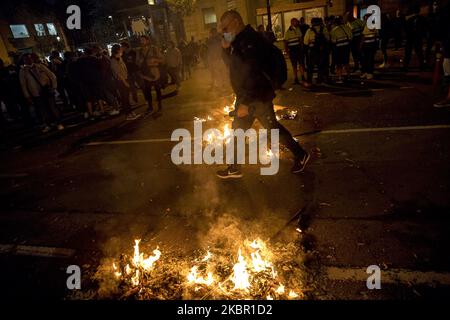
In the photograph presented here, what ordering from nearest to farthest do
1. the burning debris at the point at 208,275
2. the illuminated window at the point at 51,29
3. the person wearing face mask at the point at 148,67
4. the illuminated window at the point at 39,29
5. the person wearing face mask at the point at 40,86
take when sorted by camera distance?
the burning debris at the point at 208,275 < the person wearing face mask at the point at 40,86 < the person wearing face mask at the point at 148,67 < the illuminated window at the point at 39,29 < the illuminated window at the point at 51,29

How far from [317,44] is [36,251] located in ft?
30.5

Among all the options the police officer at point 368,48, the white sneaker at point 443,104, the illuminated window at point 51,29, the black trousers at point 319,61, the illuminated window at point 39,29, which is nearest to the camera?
the white sneaker at point 443,104

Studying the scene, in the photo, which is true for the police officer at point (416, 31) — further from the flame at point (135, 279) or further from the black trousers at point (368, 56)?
the flame at point (135, 279)

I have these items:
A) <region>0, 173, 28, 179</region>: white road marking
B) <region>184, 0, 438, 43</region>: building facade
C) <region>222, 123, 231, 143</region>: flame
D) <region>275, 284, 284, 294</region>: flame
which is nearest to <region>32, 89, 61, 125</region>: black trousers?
<region>0, 173, 28, 179</region>: white road marking

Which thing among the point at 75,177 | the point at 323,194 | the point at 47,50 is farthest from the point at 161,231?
the point at 47,50

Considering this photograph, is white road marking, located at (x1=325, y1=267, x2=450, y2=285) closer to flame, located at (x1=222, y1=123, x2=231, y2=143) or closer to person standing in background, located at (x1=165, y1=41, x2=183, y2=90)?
flame, located at (x1=222, y1=123, x2=231, y2=143)

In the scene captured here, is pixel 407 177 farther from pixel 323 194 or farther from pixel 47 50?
pixel 47 50

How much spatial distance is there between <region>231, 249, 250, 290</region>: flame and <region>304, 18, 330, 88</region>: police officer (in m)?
8.37

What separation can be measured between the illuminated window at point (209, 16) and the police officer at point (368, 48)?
2051 cm

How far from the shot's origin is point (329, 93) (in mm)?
9008

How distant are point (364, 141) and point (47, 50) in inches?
1798

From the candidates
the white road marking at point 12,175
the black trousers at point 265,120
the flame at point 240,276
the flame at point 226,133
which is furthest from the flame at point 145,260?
the white road marking at point 12,175

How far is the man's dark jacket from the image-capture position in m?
3.92

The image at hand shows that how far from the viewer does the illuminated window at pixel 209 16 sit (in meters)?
27.5
